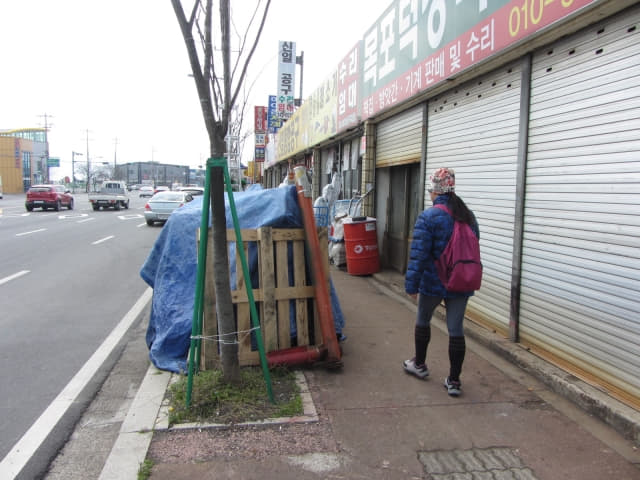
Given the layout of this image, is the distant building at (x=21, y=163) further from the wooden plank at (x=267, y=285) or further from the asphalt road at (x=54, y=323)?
the wooden plank at (x=267, y=285)

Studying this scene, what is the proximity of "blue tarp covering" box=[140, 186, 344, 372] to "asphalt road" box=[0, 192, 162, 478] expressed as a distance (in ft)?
2.19

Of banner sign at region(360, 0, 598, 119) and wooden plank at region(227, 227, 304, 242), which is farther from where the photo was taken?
banner sign at region(360, 0, 598, 119)

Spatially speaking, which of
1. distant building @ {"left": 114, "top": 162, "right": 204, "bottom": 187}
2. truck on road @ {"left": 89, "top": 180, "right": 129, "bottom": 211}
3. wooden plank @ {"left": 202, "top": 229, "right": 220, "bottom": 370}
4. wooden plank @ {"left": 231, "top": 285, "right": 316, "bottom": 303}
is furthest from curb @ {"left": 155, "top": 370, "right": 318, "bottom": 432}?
distant building @ {"left": 114, "top": 162, "right": 204, "bottom": 187}

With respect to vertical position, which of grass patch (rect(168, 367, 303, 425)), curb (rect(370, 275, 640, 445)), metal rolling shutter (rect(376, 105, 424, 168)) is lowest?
grass patch (rect(168, 367, 303, 425))

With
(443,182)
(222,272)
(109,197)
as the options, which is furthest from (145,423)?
(109,197)

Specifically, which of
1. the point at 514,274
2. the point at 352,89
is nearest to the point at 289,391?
the point at 514,274

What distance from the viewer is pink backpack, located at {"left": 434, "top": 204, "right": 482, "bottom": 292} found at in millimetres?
3789

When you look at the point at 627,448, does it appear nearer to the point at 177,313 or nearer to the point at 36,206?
the point at 177,313

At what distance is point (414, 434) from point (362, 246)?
594 cm

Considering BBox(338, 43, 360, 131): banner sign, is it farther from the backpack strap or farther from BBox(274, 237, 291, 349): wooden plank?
the backpack strap

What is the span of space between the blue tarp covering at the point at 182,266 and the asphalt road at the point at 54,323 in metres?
0.67

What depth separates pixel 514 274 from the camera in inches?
195

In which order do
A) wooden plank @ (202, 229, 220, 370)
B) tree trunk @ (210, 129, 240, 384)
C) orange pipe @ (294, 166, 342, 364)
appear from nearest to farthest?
tree trunk @ (210, 129, 240, 384) → wooden plank @ (202, 229, 220, 370) → orange pipe @ (294, 166, 342, 364)

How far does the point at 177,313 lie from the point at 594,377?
3.67 metres
